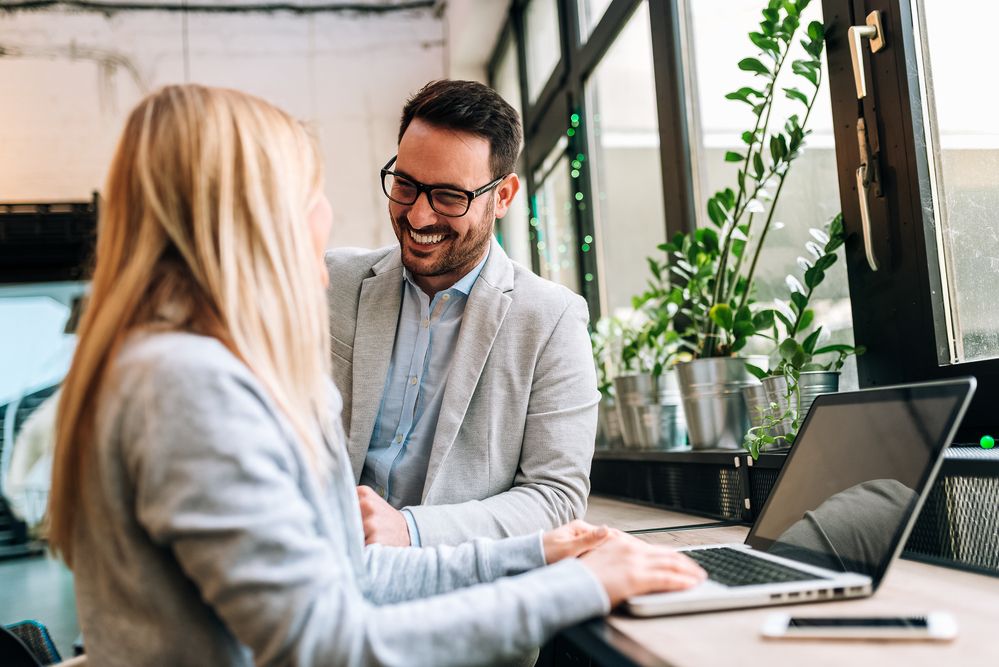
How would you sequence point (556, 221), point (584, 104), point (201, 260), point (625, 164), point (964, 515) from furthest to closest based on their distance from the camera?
point (556, 221) → point (584, 104) → point (625, 164) → point (964, 515) → point (201, 260)

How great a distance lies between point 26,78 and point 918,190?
14.8ft

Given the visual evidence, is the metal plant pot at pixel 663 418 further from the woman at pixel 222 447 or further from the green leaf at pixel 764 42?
the woman at pixel 222 447

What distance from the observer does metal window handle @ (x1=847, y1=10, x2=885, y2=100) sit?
158cm

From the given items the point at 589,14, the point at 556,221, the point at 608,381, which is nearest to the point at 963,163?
the point at 608,381

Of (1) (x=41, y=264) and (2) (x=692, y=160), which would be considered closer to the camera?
(2) (x=692, y=160)

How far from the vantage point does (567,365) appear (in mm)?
1618

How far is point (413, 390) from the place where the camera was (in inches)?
65.2

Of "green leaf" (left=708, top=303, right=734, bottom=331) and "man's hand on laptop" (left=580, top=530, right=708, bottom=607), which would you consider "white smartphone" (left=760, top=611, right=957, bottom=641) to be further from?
"green leaf" (left=708, top=303, right=734, bottom=331)

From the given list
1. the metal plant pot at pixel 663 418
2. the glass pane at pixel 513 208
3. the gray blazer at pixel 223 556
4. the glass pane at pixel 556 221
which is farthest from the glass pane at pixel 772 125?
the glass pane at pixel 513 208

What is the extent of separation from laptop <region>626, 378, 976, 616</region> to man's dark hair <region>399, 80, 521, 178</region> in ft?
2.67

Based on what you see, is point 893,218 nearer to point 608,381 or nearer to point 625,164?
point 608,381

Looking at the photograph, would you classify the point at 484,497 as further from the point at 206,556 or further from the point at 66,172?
the point at 66,172

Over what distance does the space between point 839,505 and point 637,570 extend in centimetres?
34

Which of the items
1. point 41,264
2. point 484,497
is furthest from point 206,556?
point 41,264
